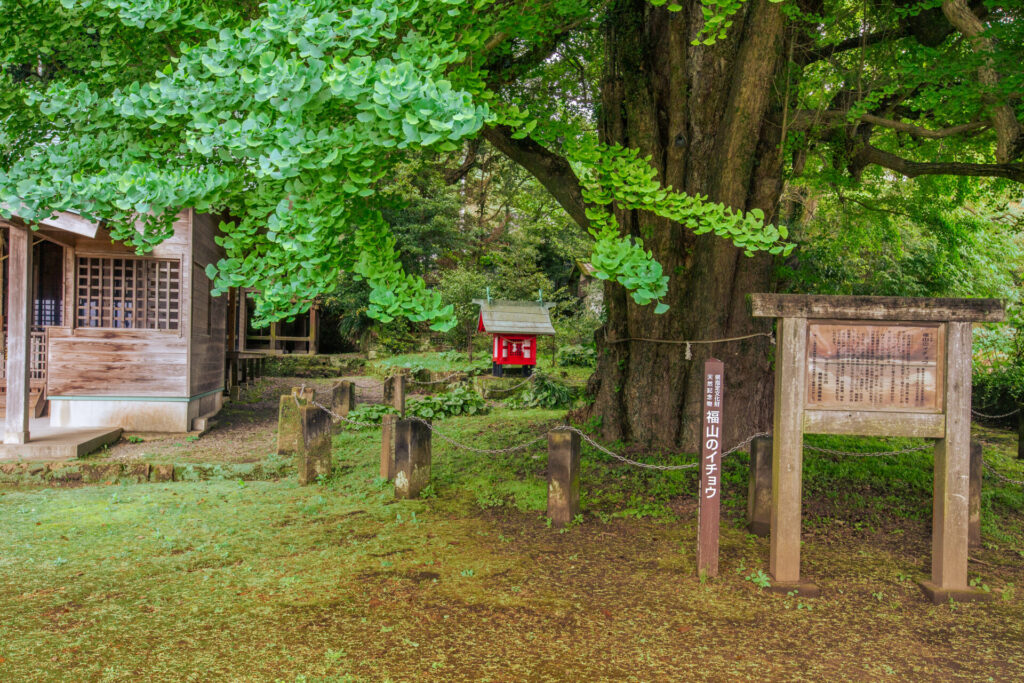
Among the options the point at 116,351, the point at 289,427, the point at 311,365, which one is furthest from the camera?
the point at 311,365

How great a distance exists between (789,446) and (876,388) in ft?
2.67

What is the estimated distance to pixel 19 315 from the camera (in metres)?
8.89

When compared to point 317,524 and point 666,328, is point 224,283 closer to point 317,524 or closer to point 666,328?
point 317,524

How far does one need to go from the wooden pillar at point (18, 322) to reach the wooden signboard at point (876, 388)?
30.9 ft

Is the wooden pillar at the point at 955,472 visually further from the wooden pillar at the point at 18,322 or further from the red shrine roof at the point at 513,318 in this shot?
the red shrine roof at the point at 513,318

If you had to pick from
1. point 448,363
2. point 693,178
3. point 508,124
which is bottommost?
point 448,363

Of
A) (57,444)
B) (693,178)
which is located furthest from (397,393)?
(693,178)

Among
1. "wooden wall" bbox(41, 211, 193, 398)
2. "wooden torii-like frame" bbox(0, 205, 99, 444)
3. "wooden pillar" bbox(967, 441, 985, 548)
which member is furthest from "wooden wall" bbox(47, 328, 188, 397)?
"wooden pillar" bbox(967, 441, 985, 548)

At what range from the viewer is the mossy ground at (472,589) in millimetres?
3920

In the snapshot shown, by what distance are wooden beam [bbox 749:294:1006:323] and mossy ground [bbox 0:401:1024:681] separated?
2.15 metres

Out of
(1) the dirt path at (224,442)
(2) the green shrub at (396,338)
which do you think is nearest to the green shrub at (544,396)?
(1) the dirt path at (224,442)

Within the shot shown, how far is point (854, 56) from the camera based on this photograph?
985cm

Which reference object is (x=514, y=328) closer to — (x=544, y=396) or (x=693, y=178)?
(x=544, y=396)

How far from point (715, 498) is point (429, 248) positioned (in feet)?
71.6
